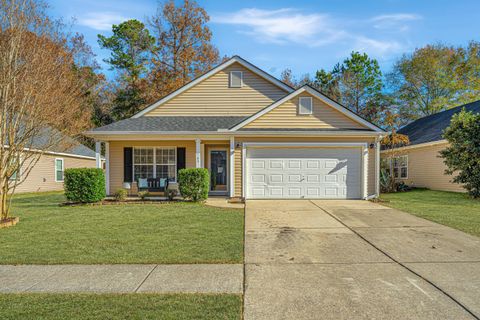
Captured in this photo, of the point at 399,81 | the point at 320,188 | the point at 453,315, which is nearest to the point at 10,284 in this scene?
the point at 453,315

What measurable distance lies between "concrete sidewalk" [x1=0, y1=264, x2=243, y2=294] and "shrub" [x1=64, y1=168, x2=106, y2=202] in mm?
6729

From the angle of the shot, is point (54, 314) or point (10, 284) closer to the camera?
point (54, 314)

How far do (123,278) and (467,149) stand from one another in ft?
47.6

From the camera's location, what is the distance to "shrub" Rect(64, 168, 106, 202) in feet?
35.7

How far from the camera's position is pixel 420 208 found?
1023cm

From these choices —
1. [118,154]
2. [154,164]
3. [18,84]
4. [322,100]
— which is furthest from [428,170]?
[18,84]

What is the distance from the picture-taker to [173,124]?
13820 mm

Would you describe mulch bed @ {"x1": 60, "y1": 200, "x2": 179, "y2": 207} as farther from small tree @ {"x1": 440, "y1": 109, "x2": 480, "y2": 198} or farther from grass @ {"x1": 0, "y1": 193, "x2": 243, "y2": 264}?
small tree @ {"x1": 440, "y1": 109, "x2": 480, "y2": 198}

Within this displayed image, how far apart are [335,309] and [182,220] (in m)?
5.54

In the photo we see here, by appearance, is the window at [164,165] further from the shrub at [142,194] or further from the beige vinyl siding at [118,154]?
the shrub at [142,194]

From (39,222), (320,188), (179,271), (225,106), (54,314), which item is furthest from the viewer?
(225,106)

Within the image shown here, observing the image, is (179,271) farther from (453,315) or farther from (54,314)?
(453,315)

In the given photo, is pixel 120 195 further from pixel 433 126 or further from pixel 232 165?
pixel 433 126

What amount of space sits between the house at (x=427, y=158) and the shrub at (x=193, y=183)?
11.5m
